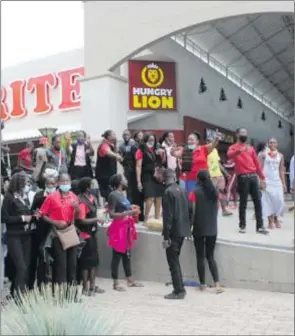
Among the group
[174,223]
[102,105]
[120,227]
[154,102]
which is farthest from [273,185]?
[154,102]

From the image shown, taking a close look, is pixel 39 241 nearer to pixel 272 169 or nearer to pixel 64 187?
pixel 64 187

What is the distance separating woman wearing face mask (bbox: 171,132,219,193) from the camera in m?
6.81

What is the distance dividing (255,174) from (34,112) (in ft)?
37.9

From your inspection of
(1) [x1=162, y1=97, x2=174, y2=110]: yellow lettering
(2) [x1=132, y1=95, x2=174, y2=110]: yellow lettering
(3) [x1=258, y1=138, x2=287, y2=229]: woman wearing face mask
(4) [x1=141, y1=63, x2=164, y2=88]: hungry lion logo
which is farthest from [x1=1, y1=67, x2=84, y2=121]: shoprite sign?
(3) [x1=258, y1=138, x2=287, y2=229]: woman wearing face mask

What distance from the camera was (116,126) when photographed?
9.92 m

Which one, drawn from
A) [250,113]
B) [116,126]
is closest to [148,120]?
[116,126]

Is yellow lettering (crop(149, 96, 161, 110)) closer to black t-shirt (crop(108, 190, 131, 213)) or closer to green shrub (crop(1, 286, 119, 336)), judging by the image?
black t-shirt (crop(108, 190, 131, 213))

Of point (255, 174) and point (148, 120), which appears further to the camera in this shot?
point (148, 120)

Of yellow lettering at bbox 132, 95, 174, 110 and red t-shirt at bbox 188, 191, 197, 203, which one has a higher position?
yellow lettering at bbox 132, 95, 174, 110

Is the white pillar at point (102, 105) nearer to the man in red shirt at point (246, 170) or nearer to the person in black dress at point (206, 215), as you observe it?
the man in red shirt at point (246, 170)

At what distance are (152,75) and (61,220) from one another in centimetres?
994

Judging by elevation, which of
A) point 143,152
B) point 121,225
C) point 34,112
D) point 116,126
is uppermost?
point 34,112

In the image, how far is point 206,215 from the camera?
19.1ft

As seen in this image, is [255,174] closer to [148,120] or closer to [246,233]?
[246,233]
